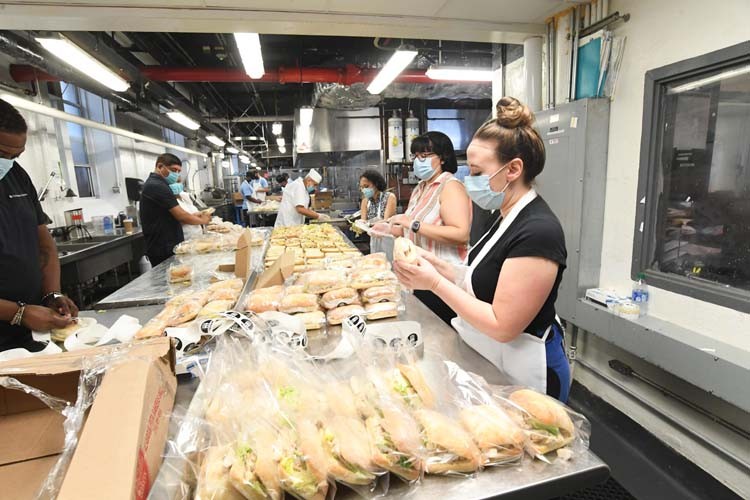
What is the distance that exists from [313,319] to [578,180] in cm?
235

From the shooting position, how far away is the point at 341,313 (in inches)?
66.2

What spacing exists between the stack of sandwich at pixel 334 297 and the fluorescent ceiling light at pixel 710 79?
2.15 metres

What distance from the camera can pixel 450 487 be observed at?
801 mm

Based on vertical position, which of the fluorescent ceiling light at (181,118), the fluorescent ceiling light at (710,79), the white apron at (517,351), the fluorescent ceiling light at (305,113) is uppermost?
the fluorescent ceiling light at (305,113)

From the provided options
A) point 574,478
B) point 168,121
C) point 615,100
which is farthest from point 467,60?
point 168,121

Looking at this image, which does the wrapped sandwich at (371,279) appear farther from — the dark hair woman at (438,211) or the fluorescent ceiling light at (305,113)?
the fluorescent ceiling light at (305,113)

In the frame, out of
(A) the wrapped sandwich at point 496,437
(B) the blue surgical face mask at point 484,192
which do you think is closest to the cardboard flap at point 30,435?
(A) the wrapped sandwich at point 496,437

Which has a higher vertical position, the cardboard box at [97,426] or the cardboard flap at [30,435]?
the cardboard box at [97,426]

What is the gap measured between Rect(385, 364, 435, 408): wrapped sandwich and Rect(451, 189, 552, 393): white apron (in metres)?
0.51

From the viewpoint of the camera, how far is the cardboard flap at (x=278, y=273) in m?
1.99

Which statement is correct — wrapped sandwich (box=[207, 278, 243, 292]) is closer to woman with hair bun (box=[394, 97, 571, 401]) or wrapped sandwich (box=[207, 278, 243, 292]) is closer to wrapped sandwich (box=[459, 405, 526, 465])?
woman with hair bun (box=[394, 97, 571, 401])

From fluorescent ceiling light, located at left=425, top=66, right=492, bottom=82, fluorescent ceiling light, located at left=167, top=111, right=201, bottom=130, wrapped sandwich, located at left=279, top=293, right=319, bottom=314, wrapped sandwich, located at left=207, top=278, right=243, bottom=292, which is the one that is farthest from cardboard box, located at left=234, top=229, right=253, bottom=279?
fluorescent ceiling light, located at left=167, top=111, right=201, bottom=130

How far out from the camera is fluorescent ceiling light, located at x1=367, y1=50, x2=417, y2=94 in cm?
379

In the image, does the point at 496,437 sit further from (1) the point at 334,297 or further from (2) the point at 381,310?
(1) the point at 334,297
